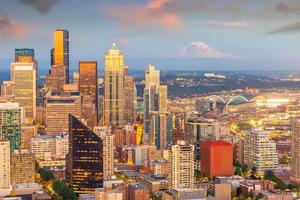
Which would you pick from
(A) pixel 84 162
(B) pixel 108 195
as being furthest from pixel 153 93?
(B) pixel 108 195

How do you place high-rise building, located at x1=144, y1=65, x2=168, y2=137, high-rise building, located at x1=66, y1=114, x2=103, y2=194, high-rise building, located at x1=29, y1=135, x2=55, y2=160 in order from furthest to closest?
high-rise building, located at x1=144, y1=65, x2=168, y2=137 → high-rise building, located at x1=29, y1=135, x2=55, y2=160 → high-rise building, located at x1=66, y1=114, x2=103, y2=194

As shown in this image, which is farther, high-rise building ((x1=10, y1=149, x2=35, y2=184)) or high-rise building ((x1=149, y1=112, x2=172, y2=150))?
high-rise building ((x1=149, y1=112, x2=172, y2=150))

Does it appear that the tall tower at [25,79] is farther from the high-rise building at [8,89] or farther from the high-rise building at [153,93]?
the high-rise building at [153,93]

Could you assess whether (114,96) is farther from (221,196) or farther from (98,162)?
(221,196)

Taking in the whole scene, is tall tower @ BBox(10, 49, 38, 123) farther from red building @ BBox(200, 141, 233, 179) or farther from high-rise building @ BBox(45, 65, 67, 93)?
red building @ BBox(200, 141, 233, 179)

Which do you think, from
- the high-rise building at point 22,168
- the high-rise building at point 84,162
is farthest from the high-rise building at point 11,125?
the high-rise building at point 84,162

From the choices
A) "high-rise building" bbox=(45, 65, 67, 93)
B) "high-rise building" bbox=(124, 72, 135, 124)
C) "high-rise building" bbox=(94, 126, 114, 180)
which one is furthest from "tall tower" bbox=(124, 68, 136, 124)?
"high-rise building" bbox=(94, 126, 114, 180)

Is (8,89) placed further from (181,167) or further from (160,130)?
(181,167)
